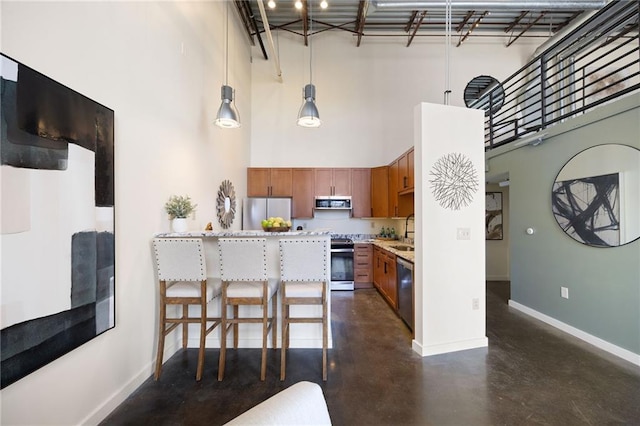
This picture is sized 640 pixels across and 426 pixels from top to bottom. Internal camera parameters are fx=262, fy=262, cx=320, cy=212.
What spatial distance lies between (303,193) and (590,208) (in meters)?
4.30

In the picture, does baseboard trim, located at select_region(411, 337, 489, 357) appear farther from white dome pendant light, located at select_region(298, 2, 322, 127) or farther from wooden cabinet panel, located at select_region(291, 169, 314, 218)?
wooden cabinet panel, located at select_region(291, 169, 314, 218)

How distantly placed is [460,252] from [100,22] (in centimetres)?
359

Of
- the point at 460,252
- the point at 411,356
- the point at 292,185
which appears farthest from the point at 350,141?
the point at 411,356

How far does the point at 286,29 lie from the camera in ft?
18.2

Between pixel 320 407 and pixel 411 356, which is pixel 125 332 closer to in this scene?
pixel 320 407

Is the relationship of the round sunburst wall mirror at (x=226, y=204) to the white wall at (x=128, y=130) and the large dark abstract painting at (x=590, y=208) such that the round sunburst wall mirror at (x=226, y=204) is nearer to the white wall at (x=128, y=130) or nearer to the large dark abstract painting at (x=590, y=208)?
the white wall at (x=128, y=130)

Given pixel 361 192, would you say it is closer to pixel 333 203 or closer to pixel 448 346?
pixel 333 203

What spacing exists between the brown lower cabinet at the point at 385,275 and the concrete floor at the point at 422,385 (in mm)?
873

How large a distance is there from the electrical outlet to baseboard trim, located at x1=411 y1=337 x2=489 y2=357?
1.09m

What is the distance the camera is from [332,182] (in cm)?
559

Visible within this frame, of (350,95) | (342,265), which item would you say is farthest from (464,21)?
(342,265)

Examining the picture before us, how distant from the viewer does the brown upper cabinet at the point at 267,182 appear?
18.4ft

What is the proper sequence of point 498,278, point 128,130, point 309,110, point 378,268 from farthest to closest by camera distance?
point 498,278 → point 378,268 → point 309,110 → point 128,130

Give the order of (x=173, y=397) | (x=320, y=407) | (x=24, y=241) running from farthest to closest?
1. (x=173, y=397)
2. (x=24, y=241)
3. (x=320, y=407)
